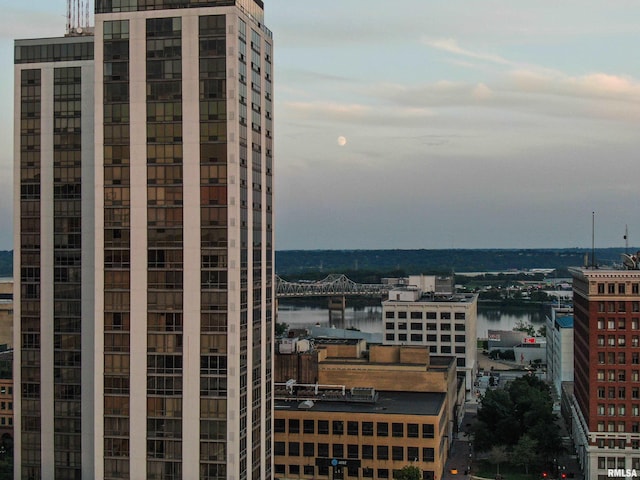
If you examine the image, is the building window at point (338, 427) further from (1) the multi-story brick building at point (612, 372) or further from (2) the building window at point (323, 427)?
(1) the multi-story brick building at point (612, 372)

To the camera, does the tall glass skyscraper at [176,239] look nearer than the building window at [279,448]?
Yes

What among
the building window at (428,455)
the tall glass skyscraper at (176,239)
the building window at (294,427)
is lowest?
the building window at (428,455)

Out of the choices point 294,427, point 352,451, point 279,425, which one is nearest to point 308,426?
point 294,427

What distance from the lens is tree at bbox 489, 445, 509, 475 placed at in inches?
5226

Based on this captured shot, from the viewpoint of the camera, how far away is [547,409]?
140 meters

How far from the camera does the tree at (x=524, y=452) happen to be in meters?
129

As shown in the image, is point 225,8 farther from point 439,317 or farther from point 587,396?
point 439,317

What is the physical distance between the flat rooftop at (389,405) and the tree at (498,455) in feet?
33.4

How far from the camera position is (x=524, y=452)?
129 meters

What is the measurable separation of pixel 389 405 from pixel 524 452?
1959 centimetres

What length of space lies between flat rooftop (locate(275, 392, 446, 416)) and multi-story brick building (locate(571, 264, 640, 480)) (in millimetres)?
20747

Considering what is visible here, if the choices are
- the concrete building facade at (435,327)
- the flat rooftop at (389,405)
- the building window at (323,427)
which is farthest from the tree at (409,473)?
the concrete building facade at (435,327)

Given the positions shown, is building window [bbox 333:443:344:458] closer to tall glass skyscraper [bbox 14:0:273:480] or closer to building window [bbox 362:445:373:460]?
building window [bbox 362:445:373:460]

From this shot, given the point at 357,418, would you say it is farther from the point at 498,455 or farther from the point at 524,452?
the point at 524,452
